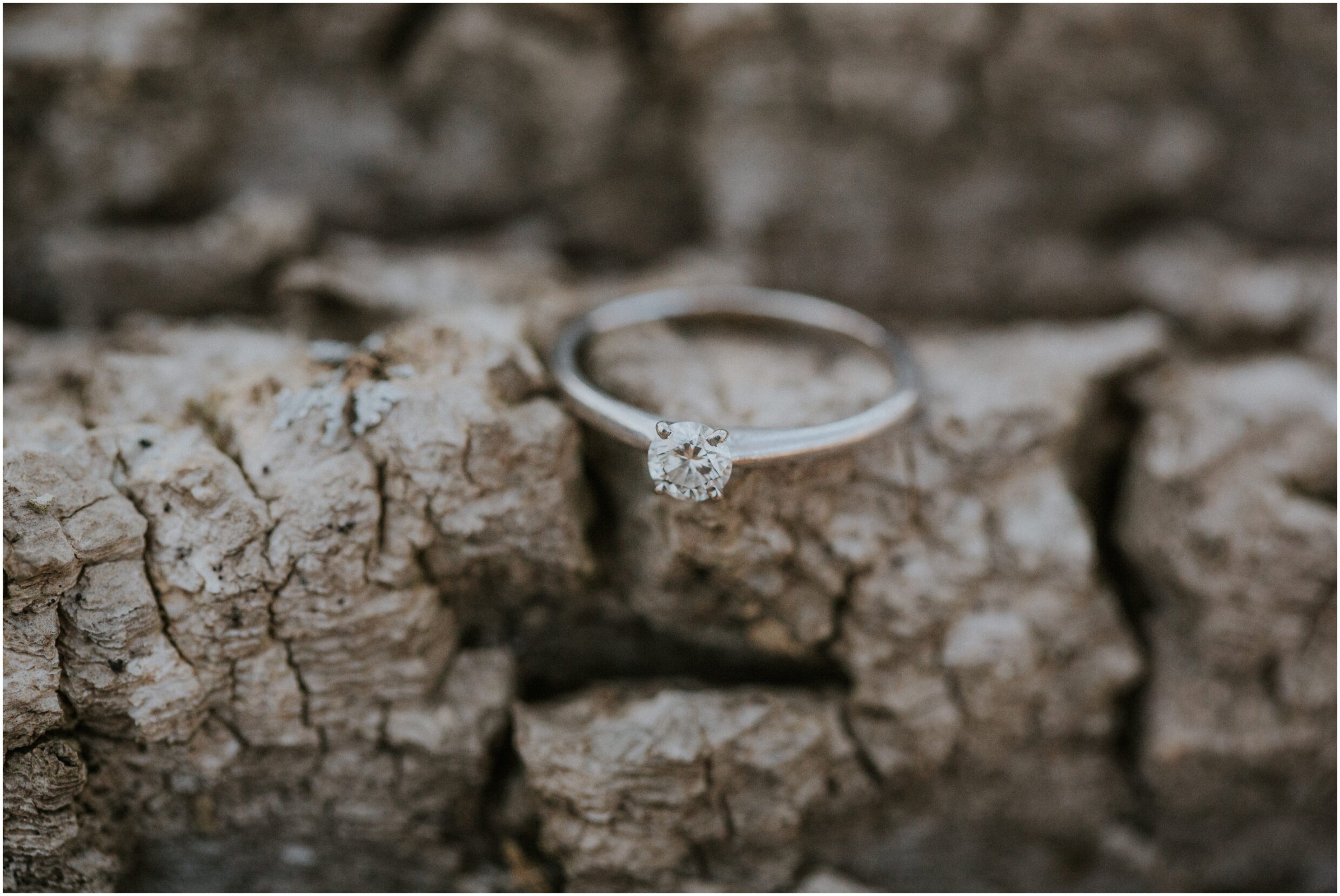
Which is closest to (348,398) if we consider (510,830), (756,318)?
(510,830)

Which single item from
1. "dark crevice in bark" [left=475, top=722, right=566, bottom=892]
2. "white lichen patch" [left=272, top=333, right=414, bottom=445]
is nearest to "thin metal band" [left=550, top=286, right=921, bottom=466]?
"white lichen patch" [left=272, top=333, right=414, bottom=445]

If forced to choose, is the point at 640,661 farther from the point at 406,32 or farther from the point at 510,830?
the point at 406,32

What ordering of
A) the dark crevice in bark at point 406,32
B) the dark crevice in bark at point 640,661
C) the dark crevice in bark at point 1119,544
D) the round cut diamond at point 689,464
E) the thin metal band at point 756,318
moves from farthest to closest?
the dark crevice in bark at point 406,32 < the dark crevice in bark at point 1119,544 < the dark crevice in bark at point 640,661 < the thin metal band at point 756,318 < the round cut diamond at point 689,464

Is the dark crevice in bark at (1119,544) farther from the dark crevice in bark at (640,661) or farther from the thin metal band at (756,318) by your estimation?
the dark crevice in bark at (640,661)

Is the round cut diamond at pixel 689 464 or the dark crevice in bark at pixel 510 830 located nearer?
the round cut diamond at pixel 689 464

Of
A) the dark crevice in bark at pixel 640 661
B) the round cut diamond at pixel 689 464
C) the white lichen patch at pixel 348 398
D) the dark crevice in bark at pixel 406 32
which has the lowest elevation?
the dark crevice in bark at pixel 640 661

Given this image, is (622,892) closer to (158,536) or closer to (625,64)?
(158,536)

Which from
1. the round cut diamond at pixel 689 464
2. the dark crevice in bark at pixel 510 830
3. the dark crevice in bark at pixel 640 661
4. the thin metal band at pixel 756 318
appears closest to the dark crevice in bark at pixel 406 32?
the thin metal band at pixel 756 318
